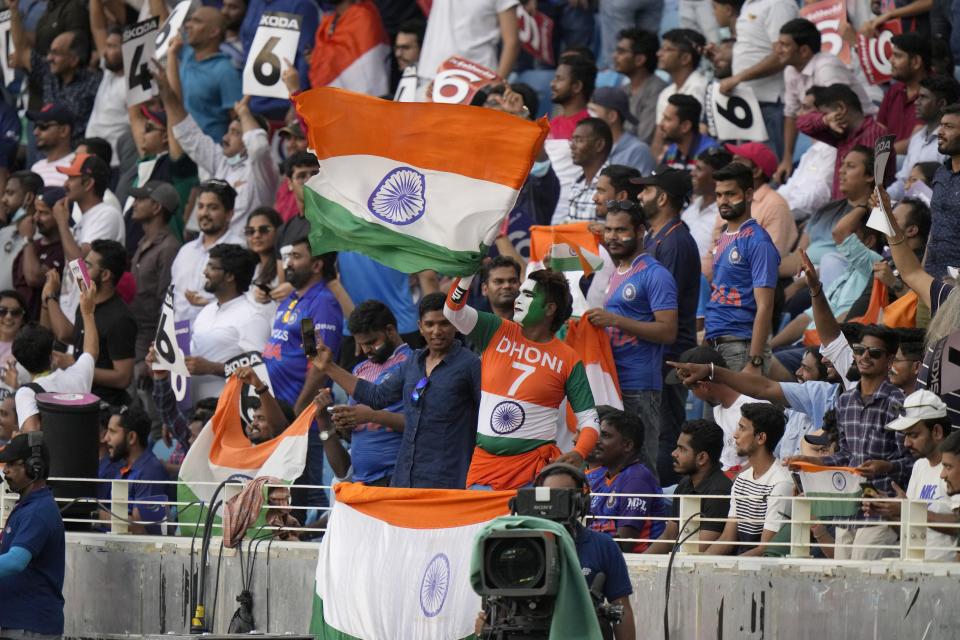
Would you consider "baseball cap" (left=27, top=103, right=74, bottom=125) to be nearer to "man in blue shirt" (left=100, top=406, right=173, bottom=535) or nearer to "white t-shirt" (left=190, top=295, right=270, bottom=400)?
"white t-shirt" (left=190, top=295, right=270, bottom=400)

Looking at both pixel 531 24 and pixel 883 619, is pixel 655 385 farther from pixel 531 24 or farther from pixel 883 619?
pixel 531 24

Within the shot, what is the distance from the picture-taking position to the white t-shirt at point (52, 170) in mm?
17906

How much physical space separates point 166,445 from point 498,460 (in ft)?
16.8

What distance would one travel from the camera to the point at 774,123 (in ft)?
52.6

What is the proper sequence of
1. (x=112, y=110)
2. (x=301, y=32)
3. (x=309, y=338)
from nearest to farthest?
1. (x=309, y=338)
2. (x=301, y=32)
3. (x=112, y=110)

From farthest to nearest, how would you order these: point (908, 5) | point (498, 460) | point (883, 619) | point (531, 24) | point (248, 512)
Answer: point (531, 24), point (908, 5), point (248, 512), point (498, 460), point (883, 619)

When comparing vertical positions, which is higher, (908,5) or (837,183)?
(908,5)

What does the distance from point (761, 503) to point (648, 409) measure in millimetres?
1980

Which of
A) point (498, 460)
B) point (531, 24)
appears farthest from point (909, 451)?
point (531, 24)

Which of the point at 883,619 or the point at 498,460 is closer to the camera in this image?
the point at 883,619

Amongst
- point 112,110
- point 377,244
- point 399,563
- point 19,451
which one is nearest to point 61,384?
point 19,451

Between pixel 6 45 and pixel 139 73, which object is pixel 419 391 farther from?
pixel 6 45

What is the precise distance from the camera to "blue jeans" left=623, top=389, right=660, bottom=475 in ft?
38.4

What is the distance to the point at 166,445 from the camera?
579 inches
